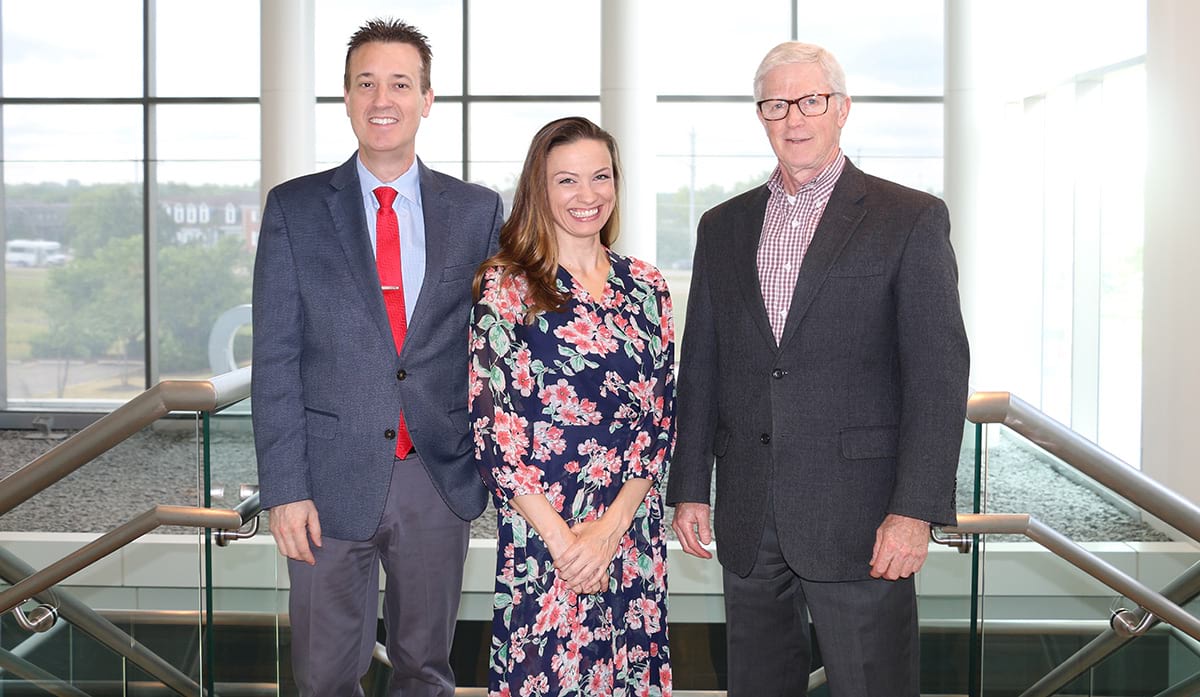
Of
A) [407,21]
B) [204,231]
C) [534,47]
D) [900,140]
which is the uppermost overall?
[407,21]

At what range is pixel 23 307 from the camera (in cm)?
1048

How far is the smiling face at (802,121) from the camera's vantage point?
95.3 inches

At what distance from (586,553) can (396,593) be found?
0.49 meters

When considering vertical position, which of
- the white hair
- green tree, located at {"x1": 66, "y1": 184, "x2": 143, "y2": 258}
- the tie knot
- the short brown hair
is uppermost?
green tree, located at {"x1": 66, "y1": 184, "x2": 143, "y2": 258}

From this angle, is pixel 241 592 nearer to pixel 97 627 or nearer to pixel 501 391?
pixel 97 627

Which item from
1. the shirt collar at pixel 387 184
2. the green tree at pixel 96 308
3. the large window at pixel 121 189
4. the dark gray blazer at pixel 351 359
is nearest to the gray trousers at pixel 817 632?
the dark gray blazer at pixel 351 359

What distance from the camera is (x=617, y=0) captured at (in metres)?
8.32

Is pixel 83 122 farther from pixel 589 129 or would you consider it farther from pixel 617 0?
pixel 589 129

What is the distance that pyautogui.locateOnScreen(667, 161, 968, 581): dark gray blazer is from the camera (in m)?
2.33

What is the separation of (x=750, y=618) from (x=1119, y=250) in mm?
6769

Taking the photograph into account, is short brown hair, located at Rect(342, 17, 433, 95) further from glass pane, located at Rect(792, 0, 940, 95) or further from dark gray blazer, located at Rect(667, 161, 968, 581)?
glass pane, located at Rect(792, 0, 940, 95)

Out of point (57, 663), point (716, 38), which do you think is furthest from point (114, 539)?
point (716, 38)

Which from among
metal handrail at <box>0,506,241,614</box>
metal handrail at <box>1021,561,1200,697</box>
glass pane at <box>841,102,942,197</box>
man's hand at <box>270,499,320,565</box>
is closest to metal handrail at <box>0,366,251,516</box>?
metal handrail at <box>0,506,241,614</box>

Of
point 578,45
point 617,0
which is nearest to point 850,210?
point 617,0
